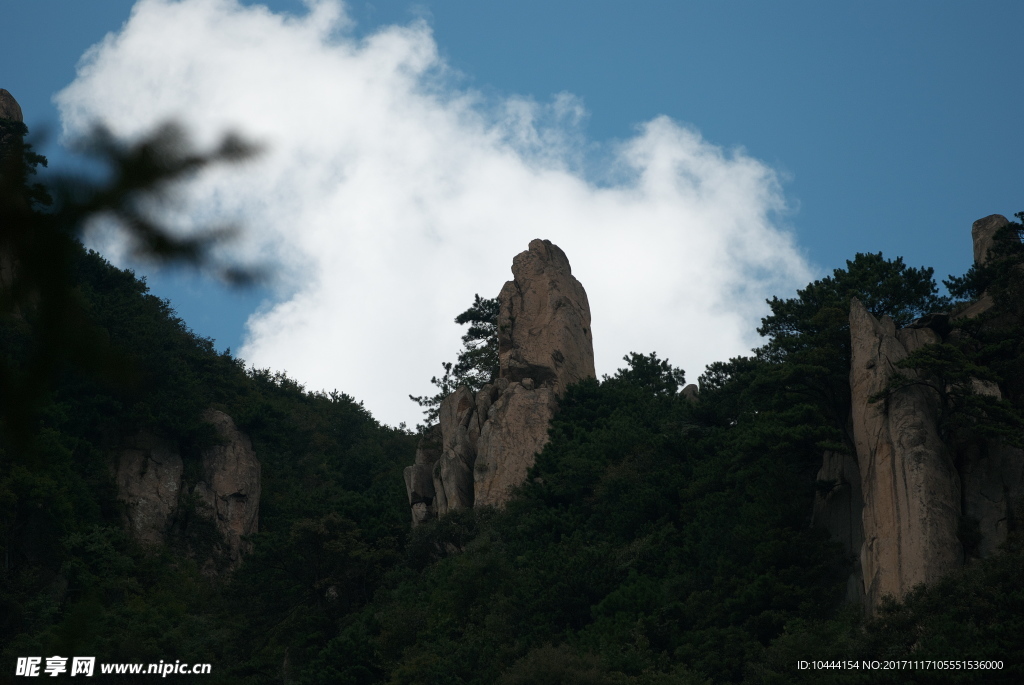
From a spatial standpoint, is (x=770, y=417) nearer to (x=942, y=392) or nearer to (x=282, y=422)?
(x=942, y=392)

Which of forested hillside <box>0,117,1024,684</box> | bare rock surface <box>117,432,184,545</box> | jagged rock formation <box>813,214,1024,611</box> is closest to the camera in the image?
jagged rock formation <box>813,214,1024,611</box>

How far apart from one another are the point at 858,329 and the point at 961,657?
9.32 metres

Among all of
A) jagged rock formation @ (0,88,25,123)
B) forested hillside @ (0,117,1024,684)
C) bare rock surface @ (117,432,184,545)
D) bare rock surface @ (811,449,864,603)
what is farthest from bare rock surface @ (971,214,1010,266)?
jagged rock formation @ (0,88,25,123)

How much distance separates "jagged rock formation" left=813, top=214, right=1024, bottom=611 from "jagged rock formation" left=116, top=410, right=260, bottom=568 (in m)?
25.3

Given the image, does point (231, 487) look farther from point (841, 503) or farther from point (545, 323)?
point (841, 503)

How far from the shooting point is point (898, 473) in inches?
876

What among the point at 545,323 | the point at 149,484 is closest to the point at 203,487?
the point at 149,484

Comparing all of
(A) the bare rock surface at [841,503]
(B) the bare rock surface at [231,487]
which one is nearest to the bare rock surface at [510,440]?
(B) the bare rock surface at [231,487]

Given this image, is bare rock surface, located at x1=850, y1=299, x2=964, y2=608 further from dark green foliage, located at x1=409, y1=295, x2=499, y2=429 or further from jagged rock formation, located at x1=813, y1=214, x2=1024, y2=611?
dark green foliage, located at x1=409, y1=295, x2=499, y2=429

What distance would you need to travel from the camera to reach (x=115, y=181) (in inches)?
127

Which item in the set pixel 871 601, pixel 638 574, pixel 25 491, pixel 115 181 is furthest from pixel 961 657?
pixel 25 491

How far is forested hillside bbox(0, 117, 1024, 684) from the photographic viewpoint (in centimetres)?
2155

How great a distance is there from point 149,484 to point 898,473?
30.5 meters

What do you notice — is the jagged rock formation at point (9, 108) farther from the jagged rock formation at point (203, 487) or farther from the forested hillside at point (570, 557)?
the jagged rock formation at point (203, 487)
